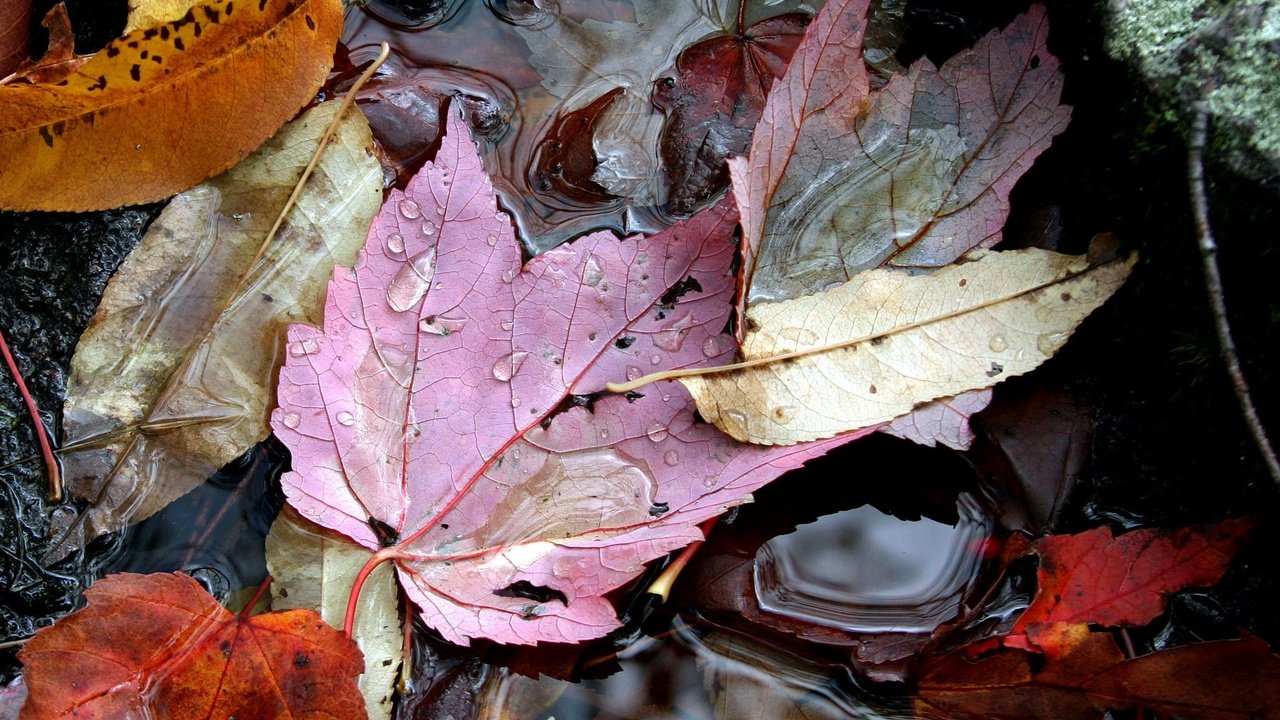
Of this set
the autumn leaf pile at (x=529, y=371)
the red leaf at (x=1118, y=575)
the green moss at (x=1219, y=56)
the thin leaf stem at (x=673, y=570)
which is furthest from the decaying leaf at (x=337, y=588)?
the green moss at (x=1219, y=56)

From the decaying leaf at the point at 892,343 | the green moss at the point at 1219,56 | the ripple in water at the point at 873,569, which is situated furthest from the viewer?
the ripple in water at the point at 873,569

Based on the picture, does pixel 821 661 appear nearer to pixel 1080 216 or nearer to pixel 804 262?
pixel 804 262

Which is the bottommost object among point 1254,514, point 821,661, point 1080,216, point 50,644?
point 50,644

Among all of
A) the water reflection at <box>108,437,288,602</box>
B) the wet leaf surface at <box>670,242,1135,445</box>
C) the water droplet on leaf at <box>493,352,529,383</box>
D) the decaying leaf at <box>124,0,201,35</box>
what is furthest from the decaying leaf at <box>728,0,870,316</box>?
the decaying leaf at <box>124,0,201,35</box>

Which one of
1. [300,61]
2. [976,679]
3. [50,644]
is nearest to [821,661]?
[976,679]

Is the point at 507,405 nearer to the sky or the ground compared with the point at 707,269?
nearer to the ground

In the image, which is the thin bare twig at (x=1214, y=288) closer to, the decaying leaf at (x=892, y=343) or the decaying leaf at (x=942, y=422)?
the decaying leaf at (x=892, y=343)

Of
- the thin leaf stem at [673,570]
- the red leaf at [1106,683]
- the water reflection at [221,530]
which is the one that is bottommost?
the water reflection at [221,530]

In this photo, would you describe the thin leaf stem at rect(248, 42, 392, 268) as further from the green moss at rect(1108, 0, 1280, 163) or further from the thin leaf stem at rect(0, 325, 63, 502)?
the green moss at rect(1108, 0, 1280, 163)
